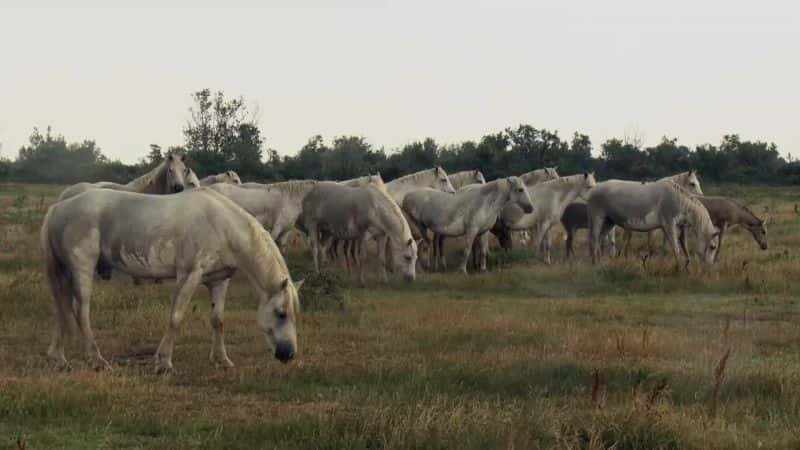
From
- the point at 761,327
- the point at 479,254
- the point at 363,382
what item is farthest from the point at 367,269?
the point at 363,382

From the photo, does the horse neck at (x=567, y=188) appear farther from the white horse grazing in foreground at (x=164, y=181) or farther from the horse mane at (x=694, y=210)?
the white horse grazing in foreground at (x=164, y=181)

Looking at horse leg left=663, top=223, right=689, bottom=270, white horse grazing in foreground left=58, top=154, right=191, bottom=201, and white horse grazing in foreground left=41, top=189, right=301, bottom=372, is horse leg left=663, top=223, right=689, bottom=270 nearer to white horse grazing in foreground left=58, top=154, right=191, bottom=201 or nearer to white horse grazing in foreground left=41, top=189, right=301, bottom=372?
white horse grazing in foreground left=58, top=154, right=191, bottom=201

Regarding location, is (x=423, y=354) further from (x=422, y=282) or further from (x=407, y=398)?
(x=422, y=282)

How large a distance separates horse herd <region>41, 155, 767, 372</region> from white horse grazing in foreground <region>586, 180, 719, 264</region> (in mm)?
28

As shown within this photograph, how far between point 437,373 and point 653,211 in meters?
Answer: 12.3

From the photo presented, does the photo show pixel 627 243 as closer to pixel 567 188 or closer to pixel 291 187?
pixel 567 188

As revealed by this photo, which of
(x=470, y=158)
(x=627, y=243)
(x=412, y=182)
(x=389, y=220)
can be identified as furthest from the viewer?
(x=470, y=158)

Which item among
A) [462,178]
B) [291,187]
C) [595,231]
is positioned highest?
[462,178]

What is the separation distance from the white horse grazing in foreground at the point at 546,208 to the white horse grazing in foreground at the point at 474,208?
161cm

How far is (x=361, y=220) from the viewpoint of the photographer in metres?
17.7

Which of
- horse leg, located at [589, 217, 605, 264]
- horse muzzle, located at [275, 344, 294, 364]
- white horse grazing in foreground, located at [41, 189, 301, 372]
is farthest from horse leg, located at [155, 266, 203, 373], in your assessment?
horse leg, located at [589, 217, 605, 264]

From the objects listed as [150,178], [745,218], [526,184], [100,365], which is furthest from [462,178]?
[100,365]

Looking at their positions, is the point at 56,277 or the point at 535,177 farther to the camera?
the point at 535,177

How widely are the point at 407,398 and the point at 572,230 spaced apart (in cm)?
1631
